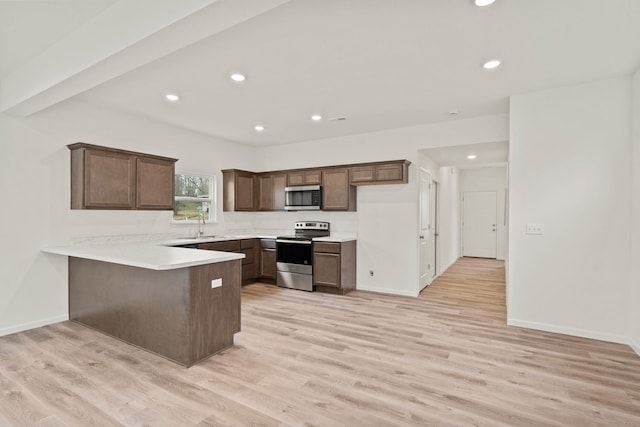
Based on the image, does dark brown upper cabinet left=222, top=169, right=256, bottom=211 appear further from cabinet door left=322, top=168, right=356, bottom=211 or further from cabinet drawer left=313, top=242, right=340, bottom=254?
cabinet drawer left=313, top=242, right=340, bottom=254

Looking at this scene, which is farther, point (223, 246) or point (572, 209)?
point (223, 246)

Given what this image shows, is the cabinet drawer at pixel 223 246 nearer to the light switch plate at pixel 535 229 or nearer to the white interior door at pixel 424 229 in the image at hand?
the white interior door at pixel 424 229

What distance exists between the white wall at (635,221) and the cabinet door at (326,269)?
342 cm

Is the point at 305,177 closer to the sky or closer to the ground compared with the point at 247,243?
closer to the sky

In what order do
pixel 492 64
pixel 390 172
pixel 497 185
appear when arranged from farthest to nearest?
pixel 497 185
pixel 390 172
pixel 492 64

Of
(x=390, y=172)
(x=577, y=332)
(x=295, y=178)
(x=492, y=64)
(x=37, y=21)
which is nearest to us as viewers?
(x=37, y=21)

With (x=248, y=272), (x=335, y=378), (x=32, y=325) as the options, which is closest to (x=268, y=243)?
(x=248, y=272)

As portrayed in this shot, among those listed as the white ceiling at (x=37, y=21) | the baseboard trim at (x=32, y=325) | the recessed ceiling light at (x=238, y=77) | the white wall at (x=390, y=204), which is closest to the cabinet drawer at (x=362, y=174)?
the white wall at (x=390, y=204)

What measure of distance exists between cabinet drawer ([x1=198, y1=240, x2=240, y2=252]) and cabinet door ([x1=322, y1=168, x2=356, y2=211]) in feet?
5.48

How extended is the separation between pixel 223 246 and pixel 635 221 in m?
5.19

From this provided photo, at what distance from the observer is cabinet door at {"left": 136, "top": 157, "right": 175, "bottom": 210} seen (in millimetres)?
4242

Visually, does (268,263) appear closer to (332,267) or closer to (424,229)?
(332,267)

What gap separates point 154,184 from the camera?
14.5 feet

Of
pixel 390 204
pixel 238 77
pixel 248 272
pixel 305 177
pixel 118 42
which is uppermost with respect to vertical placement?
pixel 238 77
